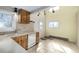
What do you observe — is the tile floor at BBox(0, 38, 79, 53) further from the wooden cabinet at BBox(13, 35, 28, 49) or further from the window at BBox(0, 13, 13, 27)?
the window at BBox(0, 13, 13, 27)

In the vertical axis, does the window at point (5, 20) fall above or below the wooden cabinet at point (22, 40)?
above

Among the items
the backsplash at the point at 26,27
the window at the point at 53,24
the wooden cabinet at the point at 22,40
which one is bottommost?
the wooden cabinet at the point at 22,40

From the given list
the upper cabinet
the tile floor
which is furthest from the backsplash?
the tile floor

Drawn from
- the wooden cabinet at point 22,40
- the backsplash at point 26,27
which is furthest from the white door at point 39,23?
the wooden cabinet at point 22,40

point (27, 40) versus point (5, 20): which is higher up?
point (5, 20)

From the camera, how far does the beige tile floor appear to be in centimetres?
111

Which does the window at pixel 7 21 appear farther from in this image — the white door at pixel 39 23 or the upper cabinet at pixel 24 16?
the white door at pixel 39 23

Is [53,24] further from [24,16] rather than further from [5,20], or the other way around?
[5,20]

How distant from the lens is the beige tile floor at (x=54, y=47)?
1.11 metres

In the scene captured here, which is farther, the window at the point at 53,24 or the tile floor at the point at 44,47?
the window at the point at 53,24

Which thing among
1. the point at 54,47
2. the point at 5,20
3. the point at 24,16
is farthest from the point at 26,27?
the point at 54,47

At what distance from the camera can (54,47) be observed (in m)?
1.16

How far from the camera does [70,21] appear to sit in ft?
3.73

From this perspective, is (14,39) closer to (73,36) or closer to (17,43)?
(17,43)
